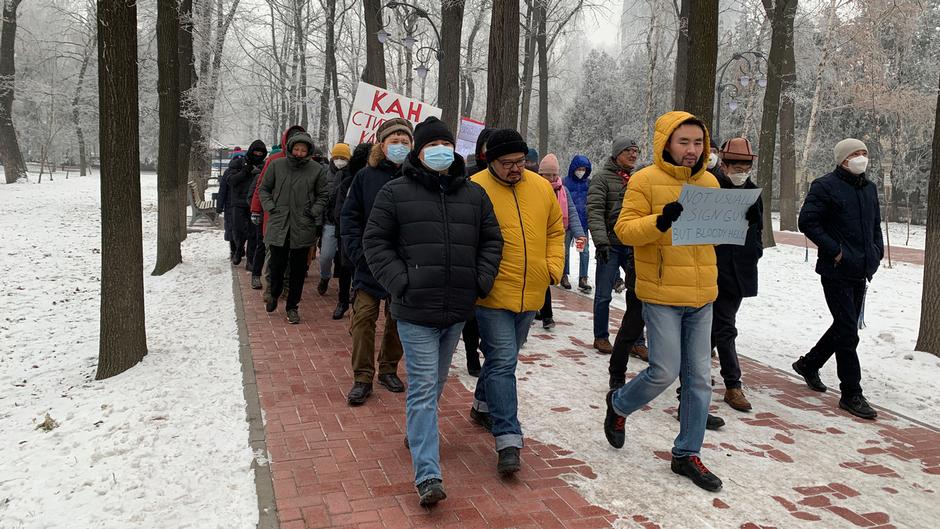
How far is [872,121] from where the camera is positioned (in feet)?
112

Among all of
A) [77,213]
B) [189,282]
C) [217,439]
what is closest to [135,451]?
[217,439]

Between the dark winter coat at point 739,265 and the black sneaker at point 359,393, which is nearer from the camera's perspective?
the black sneaker at point 359,393

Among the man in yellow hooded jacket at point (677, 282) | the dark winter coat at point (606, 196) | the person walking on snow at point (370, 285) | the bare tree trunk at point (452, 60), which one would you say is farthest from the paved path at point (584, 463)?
the bare tree trunk at point (452, 60)

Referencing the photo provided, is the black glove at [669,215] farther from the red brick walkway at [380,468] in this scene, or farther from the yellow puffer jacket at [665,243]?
the red brick walkway at [380,468]

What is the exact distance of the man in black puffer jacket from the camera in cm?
382

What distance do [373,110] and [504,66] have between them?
6.74ft

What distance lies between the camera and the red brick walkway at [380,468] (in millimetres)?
3680

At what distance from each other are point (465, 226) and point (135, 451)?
8.43 feet

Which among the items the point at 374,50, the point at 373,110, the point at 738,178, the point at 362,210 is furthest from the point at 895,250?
the point at 362,210

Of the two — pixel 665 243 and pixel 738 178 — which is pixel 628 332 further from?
pixel 665 243

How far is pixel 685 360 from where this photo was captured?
13.7ft

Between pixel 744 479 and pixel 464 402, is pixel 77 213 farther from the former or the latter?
pixel 744 479

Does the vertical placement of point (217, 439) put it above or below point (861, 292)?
below

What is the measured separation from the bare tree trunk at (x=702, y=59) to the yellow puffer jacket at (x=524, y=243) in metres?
3.78
